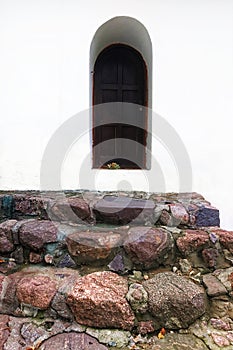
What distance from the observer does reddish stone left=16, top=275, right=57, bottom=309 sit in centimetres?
137

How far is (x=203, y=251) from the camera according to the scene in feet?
5.18

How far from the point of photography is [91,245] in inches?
59.7

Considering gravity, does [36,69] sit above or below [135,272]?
above

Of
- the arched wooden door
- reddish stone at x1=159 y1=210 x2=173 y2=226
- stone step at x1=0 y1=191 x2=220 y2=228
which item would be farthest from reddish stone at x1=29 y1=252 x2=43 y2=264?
the arched wooden door

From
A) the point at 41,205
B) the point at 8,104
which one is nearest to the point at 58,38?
the point at 8,104

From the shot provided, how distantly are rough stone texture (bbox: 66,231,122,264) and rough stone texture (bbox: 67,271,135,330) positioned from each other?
18 centimetres

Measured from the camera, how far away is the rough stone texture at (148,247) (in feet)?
4.97

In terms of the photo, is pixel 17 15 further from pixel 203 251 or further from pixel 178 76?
pixel 203 251

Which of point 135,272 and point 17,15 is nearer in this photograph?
point 135,272

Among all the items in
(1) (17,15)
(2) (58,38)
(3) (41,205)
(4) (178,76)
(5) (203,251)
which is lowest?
(5) (203,251)

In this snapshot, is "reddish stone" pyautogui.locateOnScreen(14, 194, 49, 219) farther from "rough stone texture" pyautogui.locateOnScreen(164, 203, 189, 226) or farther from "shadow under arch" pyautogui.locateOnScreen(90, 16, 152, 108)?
"shadow under arch" pyautogui.locateOnScreen(90, 16, 152, 108)

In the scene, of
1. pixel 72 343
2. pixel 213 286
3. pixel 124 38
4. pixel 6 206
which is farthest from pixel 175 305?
pixel 124 38

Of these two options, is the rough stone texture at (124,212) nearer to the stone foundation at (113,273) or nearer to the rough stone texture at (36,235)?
the stone foundation at (113,273)

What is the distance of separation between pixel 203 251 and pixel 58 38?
5.94 ft
